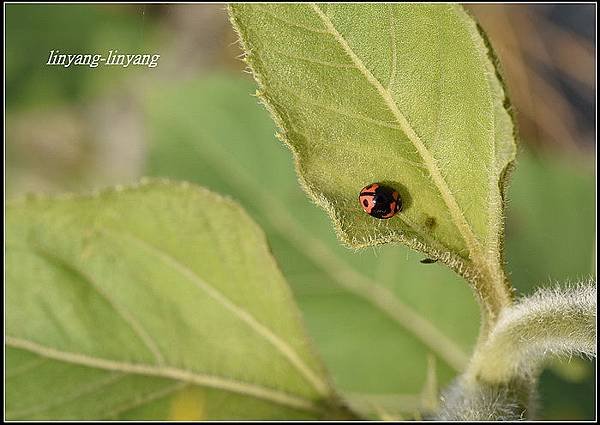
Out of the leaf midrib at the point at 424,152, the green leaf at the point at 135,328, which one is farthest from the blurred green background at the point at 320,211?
the leaf midrib at the point at 424,152

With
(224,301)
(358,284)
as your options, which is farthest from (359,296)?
(224,301)

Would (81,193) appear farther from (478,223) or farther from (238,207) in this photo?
(478,223)

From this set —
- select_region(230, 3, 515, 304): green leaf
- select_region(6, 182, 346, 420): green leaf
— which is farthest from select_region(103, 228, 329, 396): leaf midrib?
select_region(230, 3, 515, 304): green leaf

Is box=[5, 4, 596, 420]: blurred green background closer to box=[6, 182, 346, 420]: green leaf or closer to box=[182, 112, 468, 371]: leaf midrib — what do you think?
box=[182, 112, 468, 371]: leaf midrib

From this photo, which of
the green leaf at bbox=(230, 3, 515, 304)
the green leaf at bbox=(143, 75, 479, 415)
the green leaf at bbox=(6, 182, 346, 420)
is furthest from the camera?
the green leaf at bbox=(143, 75, 479, 415)

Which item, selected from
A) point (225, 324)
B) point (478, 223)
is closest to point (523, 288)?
point (225, 324)

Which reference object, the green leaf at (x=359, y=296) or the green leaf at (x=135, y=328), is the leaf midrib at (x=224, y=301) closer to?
the green leaf at (x=135, y=328)

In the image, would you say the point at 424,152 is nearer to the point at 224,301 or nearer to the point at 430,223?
the point at 430,223
